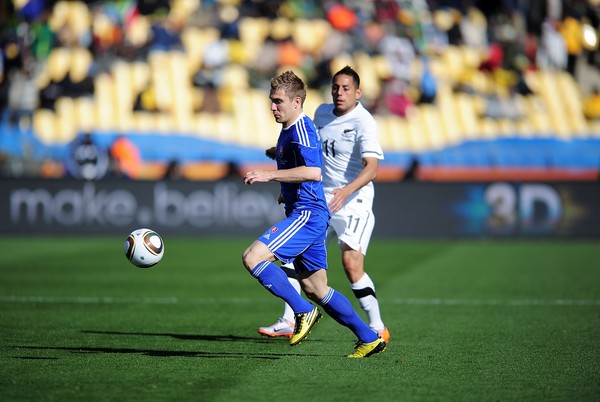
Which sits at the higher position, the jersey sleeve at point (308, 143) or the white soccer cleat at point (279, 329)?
the jersey sleeve at point (308, 143)

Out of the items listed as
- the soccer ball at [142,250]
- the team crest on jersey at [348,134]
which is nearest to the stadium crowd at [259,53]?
the team crest on jersey at [348,134]

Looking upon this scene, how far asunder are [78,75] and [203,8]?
3874 mm

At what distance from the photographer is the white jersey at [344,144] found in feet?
28.3

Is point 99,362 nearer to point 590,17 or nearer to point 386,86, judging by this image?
point 386,86

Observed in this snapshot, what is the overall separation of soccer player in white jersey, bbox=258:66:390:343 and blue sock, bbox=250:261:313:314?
1288 millimetres

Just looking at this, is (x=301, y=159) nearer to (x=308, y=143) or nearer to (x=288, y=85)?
(x=308, y=143)

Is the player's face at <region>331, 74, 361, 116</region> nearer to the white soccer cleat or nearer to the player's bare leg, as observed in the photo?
the player's bare leg

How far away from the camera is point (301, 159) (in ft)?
23.3

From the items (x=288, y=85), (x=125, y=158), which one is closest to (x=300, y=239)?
(x=288, y=85)

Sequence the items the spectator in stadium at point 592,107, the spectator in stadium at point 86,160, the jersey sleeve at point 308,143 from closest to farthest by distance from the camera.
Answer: the jersey sleeve at point 308,143
the spectator in stadium at point 86,160
the spectator in stadium at point 592,107

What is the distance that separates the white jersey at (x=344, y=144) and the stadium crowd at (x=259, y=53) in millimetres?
15726

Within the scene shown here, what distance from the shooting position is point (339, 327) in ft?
30.8

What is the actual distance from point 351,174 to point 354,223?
0.48m

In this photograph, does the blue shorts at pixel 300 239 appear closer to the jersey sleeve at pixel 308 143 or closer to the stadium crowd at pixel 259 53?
the jersey sleeve at pixel 308 143
